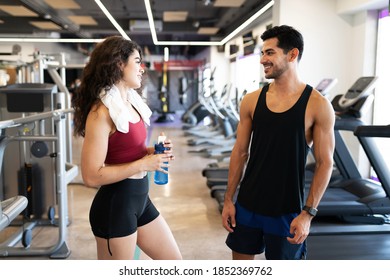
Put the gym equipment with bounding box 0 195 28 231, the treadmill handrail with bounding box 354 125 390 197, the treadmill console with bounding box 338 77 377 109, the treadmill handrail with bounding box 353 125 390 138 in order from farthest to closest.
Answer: the treadmill console with bounding box 338 77 377 109
the treadmill handrail with bounding box 354 125 390 197
the treadmill handrail with bounding box 353 125 390 138
the gym equipment with bounding box 0 195 28 231

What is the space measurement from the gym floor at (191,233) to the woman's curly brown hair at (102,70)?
2.52ft

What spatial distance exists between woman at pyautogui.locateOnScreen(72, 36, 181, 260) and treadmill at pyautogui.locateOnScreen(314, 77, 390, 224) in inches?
94.6

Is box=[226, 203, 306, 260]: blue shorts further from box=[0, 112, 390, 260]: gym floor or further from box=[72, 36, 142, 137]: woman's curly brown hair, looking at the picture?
box=[72, 36, 142, 137]: woman's curly brown hair

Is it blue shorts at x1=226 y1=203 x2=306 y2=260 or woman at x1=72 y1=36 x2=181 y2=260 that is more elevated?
woman at x1=72 y1=36 x2=181 y2=260

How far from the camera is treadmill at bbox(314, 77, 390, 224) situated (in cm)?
349

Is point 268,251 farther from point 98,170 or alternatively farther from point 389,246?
point 389,246

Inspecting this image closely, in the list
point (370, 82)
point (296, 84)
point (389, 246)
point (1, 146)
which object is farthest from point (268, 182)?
point (370, 82)

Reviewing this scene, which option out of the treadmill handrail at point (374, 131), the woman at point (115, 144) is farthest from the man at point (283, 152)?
the treadmill handrail at point (374, 131)

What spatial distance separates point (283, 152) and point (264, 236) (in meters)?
0.32

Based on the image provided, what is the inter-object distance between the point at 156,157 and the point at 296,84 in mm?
575

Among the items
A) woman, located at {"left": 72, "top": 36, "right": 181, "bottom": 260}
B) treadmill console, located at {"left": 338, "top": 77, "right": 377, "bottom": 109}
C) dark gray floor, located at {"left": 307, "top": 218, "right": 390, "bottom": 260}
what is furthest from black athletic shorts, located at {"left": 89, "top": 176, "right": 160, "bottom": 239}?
treadmill console, located at {"left": 338, "top": 77, "right": 377, "bottom": 109}

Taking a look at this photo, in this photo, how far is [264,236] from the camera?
60.9 inches

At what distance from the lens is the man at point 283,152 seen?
1.46 meters

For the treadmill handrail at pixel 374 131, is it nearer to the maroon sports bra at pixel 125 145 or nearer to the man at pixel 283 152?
the man at pixel 283 152
